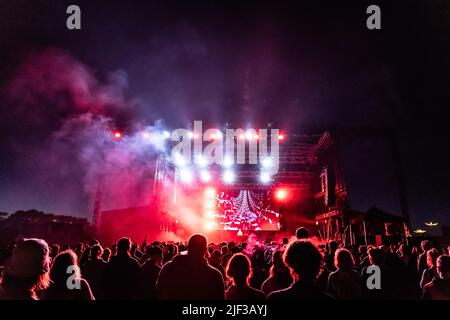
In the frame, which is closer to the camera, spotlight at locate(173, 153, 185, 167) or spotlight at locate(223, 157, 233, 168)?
spotlight at locate(173, 153, 185, 167)

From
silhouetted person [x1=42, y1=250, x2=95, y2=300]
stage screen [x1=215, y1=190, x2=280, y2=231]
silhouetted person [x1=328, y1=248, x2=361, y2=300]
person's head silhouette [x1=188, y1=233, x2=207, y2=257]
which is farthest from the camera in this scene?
stage screen [x1=215, y1=190, x2=280, y2=231]

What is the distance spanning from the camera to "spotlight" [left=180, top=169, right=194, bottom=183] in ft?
62.2

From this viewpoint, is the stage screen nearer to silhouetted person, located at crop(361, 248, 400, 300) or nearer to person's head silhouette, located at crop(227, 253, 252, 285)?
silhouetted person, located at crop(361, 248, 400, 300)

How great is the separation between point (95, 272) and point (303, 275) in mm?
3275

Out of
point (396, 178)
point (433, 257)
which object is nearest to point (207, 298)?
point (433, 257)

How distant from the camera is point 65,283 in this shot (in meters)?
2.43

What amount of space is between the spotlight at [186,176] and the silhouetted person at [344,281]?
15840 millimetres

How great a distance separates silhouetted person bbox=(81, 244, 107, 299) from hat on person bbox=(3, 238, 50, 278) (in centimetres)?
154

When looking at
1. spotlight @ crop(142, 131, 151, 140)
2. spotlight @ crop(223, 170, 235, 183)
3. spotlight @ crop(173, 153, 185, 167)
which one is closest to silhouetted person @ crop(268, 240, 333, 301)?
spotlight @ crop(142, 131, 151, 140)

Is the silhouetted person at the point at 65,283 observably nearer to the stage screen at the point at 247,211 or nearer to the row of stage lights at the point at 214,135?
the row of stage lights at the point at 214,135

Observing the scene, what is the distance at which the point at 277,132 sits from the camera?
14.4 metres
